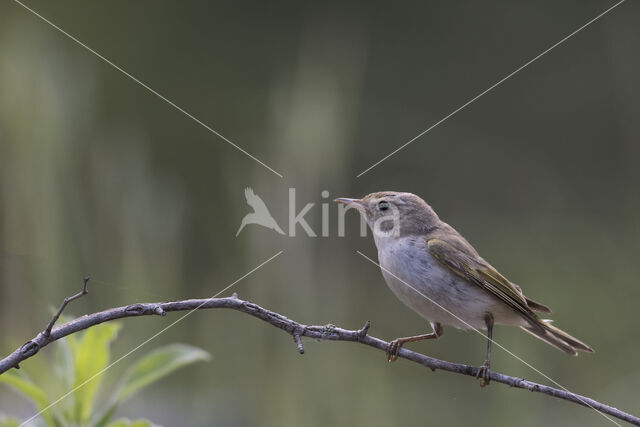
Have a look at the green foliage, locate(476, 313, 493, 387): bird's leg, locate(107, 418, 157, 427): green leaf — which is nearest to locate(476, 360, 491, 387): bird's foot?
locate(476, 313, 493, 387): bird's leg

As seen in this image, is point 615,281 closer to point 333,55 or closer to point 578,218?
point 578,218

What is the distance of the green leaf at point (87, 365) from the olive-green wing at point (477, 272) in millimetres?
794

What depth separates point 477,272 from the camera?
1741 mm

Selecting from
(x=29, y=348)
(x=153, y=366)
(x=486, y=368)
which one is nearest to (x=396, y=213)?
(x=486, y=368)

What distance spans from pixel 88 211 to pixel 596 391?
1851mm

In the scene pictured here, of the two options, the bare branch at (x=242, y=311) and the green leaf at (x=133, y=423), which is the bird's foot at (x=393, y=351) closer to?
the bare branch at (x=242, y=311)

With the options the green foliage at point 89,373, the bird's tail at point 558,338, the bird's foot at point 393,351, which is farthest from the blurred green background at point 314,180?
the bird's foot at point 393,351

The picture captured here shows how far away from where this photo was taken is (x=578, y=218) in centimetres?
400

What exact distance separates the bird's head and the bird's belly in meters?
0.08

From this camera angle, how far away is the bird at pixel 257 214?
2.43m

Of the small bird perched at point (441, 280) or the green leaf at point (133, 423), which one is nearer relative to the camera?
the green leaf at point (133, 423)

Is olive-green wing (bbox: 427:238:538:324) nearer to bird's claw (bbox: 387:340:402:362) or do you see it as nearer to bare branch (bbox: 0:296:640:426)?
bird's claw (bbox: 387:340:402:362)

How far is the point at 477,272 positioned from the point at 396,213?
0.25m

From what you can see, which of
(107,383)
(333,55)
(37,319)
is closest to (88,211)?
(37,319)
